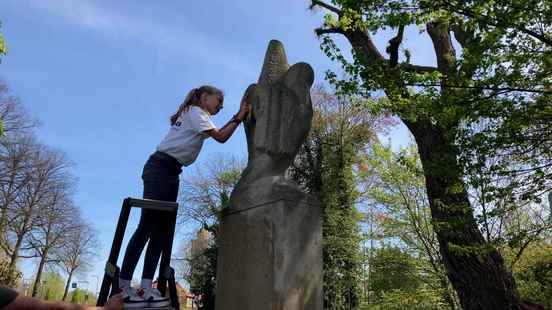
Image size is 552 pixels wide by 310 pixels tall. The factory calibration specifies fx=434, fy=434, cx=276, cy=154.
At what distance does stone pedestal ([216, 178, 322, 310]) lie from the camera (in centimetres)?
328

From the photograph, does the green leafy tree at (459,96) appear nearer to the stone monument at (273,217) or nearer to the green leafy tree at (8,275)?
the stone monument at (273,217)

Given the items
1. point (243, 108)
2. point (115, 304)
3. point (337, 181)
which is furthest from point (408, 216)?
point (115, 304)

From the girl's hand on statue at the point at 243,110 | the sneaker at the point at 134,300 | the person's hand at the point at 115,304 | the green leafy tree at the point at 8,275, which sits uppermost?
the green leafy tree at the point at 8,275

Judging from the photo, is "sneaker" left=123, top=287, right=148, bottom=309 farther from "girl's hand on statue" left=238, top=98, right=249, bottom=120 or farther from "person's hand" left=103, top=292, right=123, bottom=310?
"girl's hand on statue" left=238, top=98, right=249, bottom=120

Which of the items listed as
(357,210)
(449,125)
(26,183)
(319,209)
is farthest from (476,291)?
(26,183)

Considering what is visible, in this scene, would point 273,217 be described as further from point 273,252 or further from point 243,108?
point 243,108

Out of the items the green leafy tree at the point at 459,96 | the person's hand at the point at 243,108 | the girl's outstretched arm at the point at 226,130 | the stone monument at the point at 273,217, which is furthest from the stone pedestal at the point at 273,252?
the green leafy tree at the point at 459,96

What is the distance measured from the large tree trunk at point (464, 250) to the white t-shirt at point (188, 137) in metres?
5.76

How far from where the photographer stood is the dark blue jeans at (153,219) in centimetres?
317

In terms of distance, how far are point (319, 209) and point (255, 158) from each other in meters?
0.79

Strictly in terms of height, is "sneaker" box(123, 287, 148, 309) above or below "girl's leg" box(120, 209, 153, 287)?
below

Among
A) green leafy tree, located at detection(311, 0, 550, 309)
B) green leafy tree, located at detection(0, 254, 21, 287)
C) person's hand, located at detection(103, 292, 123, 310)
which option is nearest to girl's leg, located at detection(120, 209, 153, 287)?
person's hand, located at detection(103, 292, 123, 310)

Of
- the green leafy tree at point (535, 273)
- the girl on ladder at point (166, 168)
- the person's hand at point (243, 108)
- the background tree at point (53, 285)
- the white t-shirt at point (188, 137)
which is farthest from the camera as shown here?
the background tree at point (53, 285)

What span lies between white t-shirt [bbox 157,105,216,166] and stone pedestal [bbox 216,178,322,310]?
1.98 feet
